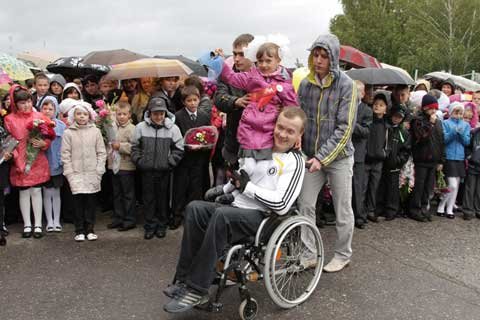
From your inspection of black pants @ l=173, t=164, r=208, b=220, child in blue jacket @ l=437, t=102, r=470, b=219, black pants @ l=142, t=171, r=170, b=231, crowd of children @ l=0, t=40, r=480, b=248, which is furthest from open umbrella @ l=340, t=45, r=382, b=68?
black pants @ l=142, t=171, r=170, b=231

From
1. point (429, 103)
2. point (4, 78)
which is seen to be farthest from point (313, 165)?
point (4, 78)

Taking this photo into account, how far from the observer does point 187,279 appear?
3.10m

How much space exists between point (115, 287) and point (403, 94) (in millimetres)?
4268

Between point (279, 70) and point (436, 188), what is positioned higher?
point (279, 70)

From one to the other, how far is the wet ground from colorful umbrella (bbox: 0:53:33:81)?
1928 mm

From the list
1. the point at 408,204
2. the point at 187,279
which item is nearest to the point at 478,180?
the point at 408,204

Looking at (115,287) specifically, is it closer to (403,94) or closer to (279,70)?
(279,70)

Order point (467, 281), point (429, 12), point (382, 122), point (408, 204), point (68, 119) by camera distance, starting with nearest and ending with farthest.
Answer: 1. point (467, 281)
2. point (68, 119)
3. point (382, 122)
4. point (408, 204)
5. point (429, 12)

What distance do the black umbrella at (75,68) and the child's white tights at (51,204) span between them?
3.03 meters

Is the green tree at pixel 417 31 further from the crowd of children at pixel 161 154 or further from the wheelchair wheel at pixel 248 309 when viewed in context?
the wheelchair wheel at pixel 248 309

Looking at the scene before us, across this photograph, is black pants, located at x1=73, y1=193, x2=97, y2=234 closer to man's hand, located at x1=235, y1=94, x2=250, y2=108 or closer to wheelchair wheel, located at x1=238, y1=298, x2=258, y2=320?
man's hand, located at x1=235, y1=94, x2=250, y2=108

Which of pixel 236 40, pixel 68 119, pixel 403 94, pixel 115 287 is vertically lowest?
pixel 115 287

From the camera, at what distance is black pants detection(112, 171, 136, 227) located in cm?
519

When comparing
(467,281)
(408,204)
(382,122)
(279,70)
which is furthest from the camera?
(408,204)
